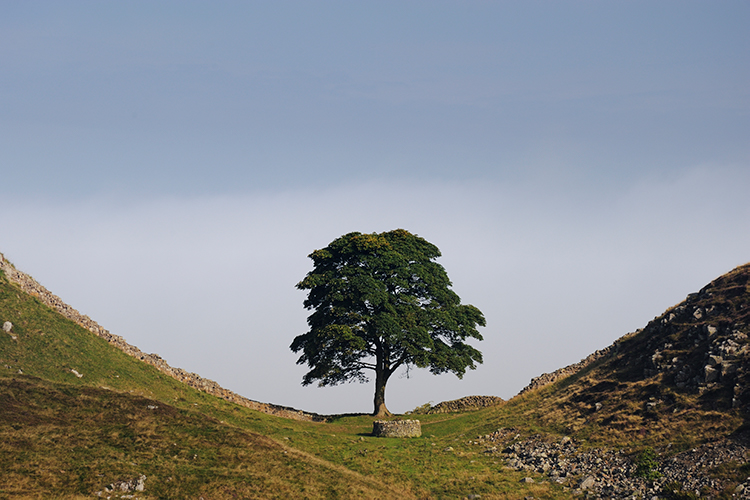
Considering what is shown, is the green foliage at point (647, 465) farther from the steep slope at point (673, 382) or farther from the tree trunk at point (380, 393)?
the tree trunk at point (380, 393)

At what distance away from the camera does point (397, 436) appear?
45250 mm

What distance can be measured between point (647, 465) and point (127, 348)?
4343cm

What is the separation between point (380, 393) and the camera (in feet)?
185

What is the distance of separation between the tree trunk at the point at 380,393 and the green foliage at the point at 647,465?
87.6 feet

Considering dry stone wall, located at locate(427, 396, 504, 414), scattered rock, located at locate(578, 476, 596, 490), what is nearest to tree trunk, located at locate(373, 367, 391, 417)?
dry stone wall, located at locate(427, 396, 504, 414)

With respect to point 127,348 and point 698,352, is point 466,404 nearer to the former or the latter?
point 698,352

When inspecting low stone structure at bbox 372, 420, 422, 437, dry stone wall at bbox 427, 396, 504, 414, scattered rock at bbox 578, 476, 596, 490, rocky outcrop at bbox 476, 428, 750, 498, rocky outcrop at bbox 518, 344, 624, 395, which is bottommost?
scattered rock at bbox 578, 476, 596, 490

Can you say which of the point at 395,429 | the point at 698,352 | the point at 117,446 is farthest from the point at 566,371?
the point at 117,446

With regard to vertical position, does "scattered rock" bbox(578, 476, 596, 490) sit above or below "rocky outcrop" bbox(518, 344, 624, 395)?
below

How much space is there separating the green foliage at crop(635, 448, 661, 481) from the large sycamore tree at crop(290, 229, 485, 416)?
21883 millimetres

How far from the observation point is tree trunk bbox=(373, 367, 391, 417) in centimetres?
5608

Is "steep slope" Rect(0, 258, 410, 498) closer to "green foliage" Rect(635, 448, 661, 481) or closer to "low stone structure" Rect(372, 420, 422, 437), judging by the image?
"low stone structure" Rect(372, 420, 422, 437)

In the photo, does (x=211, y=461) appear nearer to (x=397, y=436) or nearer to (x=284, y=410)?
(x=397, y=436)

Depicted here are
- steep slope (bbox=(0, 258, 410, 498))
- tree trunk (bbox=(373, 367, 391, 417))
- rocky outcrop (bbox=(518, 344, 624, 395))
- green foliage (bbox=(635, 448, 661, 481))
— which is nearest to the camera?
steep slope (bbox=(0, 258, 410, 498))
